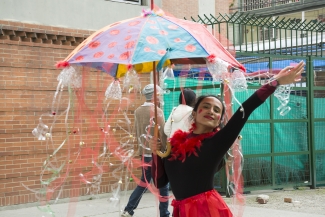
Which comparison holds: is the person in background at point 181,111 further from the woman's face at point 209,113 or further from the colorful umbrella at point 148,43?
the woman's face at point 209,113

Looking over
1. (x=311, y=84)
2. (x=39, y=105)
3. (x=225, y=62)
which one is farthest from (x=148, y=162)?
(x=311, y=84)

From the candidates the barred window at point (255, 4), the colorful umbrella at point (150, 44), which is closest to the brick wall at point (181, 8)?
the colorful umbrella at point (150, 44)

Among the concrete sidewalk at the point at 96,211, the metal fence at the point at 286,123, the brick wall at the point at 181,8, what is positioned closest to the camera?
the concrete sidewalk at the point at 96,211

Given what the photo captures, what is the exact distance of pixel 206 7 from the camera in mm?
13336

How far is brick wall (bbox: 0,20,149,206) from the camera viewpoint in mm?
8828

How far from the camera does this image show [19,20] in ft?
29.8

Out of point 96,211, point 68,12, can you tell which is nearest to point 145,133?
point 96,211

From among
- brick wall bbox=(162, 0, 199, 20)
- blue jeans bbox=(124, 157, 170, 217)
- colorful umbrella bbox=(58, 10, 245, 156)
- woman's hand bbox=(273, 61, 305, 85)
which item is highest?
brick wall bbox=(162, 0, 199, 20)

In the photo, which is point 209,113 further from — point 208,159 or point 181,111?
point 181,111

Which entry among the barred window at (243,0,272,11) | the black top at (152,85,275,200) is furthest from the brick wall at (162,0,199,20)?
the barred window at (243,0,272,11)

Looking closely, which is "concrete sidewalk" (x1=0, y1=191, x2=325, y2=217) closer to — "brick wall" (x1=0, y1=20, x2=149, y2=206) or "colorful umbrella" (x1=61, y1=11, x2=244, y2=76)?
"brick wall" (x1=0, y1=20, x2=149, y2=206)

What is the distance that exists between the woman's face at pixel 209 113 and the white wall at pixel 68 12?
18.9 ft

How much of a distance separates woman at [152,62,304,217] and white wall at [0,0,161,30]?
578 centimetres

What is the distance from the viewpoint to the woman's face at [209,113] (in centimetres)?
391
